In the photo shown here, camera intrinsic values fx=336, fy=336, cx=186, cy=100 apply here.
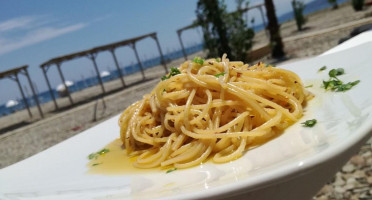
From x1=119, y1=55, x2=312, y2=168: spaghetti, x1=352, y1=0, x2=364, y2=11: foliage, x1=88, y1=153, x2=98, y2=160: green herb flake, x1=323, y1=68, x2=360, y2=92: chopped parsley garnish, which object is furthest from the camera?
x1=352, y1=0, x2=364, y2=11: foliage

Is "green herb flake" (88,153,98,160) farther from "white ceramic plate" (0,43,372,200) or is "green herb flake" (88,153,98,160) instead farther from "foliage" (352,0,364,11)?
"foliage" (352,0,364,11)

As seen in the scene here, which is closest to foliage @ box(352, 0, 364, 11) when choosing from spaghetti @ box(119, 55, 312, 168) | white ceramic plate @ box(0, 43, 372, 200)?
white ceramic plate @ box(0, 43, 372, 200)

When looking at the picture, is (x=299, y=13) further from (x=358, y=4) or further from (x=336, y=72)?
(x=336, y=72)

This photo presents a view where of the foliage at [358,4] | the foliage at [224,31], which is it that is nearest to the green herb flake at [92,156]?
the foliage at [224,31]

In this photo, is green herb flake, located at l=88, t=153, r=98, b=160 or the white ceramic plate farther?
green herb flake, located at l=88, t=153, r=98, b=160

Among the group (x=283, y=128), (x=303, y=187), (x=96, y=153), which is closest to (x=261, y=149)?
(x=283, y=128)

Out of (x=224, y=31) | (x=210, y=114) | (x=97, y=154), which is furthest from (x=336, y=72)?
(x=224, y=31)
